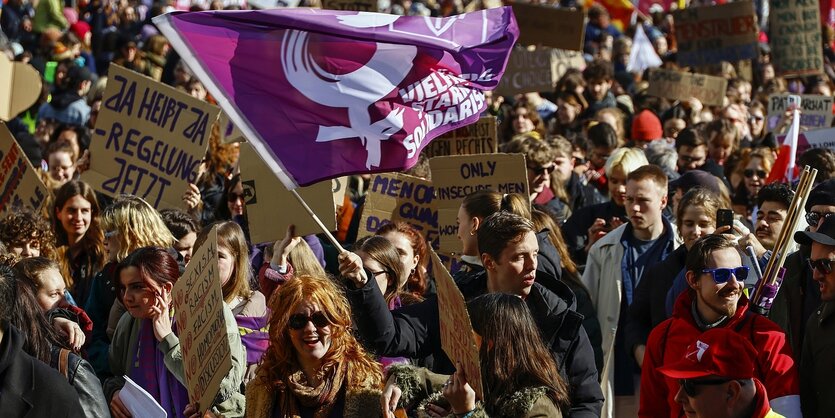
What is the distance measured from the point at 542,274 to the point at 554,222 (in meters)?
1.64

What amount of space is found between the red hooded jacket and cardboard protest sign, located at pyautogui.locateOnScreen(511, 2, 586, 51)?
9877 mm

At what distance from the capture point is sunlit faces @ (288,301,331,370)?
17.9ft

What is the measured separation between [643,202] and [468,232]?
4.53 ft

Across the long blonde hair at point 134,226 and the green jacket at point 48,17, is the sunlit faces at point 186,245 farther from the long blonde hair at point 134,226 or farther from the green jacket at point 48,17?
the green jacket at point 48,17

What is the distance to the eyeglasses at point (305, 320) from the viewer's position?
547 cm

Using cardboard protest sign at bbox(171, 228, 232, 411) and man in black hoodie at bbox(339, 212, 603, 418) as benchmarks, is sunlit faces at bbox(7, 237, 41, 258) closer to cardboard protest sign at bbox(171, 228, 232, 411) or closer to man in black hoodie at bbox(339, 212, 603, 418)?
cardboard protest sign at bbox(171, 228, 232, 411)

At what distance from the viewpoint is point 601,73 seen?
47.1 feet

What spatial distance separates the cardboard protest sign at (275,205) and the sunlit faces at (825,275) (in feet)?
7.55

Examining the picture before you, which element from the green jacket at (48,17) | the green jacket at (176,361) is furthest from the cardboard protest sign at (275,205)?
the green jacket at (48,17)

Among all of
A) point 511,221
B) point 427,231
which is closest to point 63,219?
point 427,231

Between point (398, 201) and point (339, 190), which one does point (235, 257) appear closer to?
point (398, 201)

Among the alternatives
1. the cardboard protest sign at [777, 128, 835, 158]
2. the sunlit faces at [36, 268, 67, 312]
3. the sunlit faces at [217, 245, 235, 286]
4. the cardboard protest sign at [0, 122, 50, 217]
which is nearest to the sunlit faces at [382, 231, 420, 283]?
the sunlit faces at [217, 245, 235, 286]

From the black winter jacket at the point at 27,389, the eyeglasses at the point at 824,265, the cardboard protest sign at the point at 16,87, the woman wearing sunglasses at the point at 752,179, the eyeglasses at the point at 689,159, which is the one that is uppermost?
the cardboard protest sign at the point at 16,87

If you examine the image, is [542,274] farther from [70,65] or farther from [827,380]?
[70,65]
